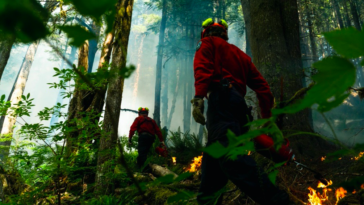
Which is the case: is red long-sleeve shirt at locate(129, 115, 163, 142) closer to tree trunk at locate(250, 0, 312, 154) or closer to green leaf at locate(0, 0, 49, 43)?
tree trunk at locate(250, 0, 312, 154)

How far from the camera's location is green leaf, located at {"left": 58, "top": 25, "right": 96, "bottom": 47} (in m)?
0.33

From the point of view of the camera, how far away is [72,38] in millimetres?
335

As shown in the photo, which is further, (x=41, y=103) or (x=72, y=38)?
(x=41, y=103)

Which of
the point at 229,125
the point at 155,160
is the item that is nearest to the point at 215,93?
the point at 229,125

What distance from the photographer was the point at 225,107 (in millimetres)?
2037

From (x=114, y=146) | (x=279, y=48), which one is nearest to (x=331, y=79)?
(x=114, y=146)

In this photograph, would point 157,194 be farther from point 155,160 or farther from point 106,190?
point 155,160

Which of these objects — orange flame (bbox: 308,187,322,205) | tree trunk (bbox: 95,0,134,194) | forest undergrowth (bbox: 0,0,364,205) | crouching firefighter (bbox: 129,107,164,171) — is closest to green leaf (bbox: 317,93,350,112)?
forest undergrowth (bbox: 0,0,364,205)

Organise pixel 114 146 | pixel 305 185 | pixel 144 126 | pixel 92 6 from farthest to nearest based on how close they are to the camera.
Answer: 1. pixel 144 126
2. pixel 114 146
3. pixel 305 185
4. pixel 92 6

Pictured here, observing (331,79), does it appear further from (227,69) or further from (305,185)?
(305,185)

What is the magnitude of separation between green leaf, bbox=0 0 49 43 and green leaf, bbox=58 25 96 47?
0.10ft

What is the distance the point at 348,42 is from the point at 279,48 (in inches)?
169

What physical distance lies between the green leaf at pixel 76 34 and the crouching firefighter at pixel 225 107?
1.29 metres

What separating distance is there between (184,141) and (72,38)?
773cm
